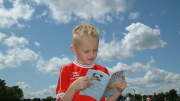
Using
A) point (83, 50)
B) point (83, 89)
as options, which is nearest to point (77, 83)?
point (83, 89)

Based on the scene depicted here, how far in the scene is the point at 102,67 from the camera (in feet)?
9.96

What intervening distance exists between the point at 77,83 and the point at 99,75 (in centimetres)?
34

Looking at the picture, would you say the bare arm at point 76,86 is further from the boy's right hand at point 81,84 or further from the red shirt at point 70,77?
the red shirt at point 70,77

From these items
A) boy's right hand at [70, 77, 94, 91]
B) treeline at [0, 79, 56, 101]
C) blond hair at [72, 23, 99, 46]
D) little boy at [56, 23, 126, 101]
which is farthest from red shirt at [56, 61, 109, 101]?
treeline at [0, 79, 56, 101]

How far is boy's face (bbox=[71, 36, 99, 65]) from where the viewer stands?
251 cm

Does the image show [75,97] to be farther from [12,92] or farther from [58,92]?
[12,92]

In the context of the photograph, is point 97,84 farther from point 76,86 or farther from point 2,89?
point 2,89

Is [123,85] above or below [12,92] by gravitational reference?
below

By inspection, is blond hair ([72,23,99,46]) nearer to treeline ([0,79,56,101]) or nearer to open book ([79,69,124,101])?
open book ([79,69,124,101])

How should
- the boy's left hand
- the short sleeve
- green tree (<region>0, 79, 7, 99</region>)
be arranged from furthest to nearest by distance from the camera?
green tree (<region>0, 79, 7, 99</region>)
the boy's left hand
the short sleeve

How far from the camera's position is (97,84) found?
7.66 ft

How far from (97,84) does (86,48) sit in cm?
60

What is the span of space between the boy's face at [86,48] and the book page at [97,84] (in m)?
0.36

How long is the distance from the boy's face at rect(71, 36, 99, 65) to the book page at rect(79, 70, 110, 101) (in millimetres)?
356
